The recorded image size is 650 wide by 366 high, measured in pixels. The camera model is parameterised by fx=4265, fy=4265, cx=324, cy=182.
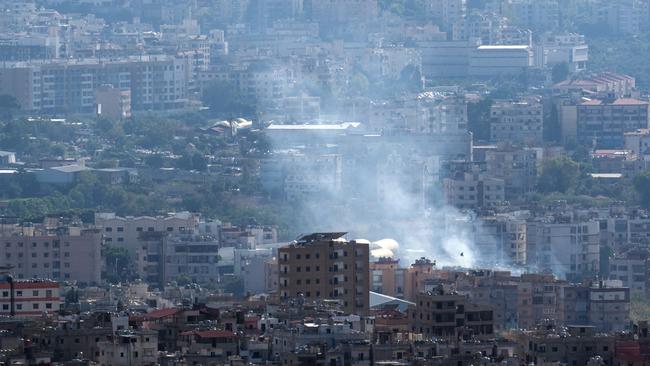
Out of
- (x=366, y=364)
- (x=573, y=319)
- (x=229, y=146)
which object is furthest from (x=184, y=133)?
(x=366, y=364)

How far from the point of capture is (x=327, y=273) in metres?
52.2

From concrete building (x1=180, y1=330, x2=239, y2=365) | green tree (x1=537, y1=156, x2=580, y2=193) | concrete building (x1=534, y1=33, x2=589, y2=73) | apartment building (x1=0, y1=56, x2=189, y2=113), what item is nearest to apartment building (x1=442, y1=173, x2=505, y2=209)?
green tree (x1=537, y1=156, x2=580, y2=193)

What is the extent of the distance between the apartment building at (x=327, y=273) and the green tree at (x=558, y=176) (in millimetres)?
30035

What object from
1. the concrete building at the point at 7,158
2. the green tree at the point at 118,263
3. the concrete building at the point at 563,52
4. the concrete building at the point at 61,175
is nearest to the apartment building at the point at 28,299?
the green tree at the point at 118,263

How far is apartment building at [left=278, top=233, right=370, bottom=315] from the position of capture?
52.2 metres

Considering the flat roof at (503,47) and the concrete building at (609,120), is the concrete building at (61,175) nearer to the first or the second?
the concrete building at (609,120)

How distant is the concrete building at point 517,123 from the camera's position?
93.2 m

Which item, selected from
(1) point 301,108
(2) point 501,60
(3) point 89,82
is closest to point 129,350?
(1) point 301,108

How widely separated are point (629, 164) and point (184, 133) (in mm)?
11340

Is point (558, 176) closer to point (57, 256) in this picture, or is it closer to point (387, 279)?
point (57, 256)

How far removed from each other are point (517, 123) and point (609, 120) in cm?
213

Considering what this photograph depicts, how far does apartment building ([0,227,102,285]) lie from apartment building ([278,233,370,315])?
12926 millimetres

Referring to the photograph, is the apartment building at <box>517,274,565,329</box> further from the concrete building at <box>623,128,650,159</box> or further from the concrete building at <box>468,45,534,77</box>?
the concrete building at <box>468,45,534,77</box>

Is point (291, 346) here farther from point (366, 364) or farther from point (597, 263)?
point (597, 263)
